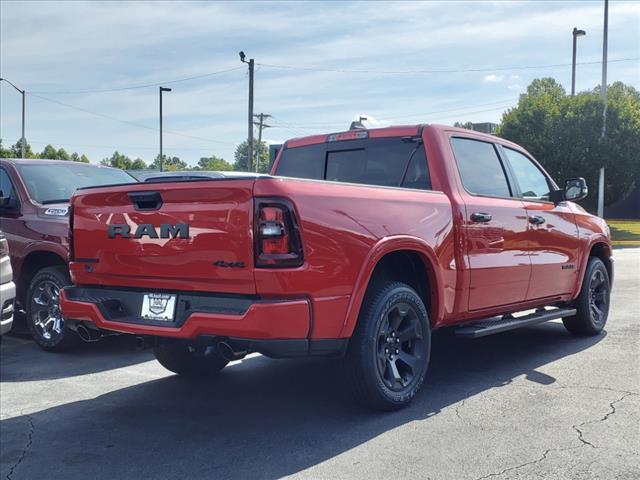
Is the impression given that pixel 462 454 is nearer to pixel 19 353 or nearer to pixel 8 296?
pixel 8 296

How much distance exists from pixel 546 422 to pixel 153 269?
2605mm

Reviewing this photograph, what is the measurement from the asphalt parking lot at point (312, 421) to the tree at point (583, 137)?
22.7 m

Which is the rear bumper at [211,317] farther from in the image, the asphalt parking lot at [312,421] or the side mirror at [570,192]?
the side mirror at [570,192]

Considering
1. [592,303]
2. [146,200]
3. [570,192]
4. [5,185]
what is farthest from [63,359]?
[592,303]

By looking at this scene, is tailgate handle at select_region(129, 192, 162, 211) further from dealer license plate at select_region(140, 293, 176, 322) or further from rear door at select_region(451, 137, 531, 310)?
rear door at select_region(451, 137, 531, 310)

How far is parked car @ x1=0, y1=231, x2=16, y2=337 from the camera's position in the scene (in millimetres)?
5268

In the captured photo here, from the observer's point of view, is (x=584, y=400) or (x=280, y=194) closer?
(x=280, y=194)

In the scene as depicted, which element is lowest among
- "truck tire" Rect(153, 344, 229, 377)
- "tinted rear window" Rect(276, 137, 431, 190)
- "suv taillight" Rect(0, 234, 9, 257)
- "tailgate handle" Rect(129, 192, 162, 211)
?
"truck tire" Rect(153, 344, 229, 377)

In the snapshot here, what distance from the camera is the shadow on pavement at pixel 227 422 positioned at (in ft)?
12.2

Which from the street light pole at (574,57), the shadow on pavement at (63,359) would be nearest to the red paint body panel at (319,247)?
the shadow on pavement at (63,359)

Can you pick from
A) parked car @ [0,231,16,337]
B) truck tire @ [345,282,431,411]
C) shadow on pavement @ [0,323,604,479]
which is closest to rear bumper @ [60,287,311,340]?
truck tire @ [345,282,431,411]

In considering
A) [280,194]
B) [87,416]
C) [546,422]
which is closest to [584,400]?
[546,422]

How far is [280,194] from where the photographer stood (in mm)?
3764

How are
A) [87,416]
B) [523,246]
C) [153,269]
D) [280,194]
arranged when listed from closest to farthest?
[280,194], [153,269], [87,416], [523,246]
